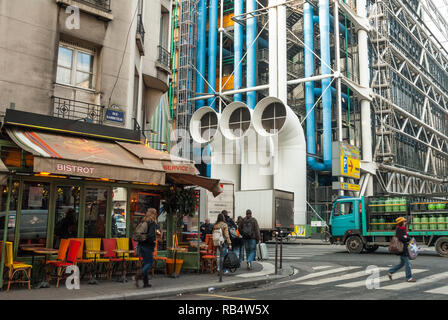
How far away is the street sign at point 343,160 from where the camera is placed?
32816mm

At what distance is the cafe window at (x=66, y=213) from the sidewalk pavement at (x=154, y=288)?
3.97 ft

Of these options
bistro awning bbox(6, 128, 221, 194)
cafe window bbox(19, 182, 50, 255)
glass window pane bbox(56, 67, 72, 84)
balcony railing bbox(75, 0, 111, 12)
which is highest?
balcony railing bbox(75, 0, 111, 12)

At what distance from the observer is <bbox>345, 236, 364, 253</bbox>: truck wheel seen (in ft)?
70.0

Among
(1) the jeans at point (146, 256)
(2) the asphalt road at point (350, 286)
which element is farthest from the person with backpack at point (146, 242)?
(2) the asphalt road at point (350, 286)

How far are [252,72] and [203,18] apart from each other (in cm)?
960

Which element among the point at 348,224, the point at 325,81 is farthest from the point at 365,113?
the point at 348,224

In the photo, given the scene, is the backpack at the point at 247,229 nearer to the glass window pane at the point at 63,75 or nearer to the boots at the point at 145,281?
the boots at the point at 145,281

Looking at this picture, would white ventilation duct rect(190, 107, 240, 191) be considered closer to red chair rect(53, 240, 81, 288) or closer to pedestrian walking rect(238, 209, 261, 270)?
pedestrian walking rect(238, 209, 261, 270)

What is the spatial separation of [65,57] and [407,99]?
49.3m

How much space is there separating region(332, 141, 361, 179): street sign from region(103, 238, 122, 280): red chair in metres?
24.7

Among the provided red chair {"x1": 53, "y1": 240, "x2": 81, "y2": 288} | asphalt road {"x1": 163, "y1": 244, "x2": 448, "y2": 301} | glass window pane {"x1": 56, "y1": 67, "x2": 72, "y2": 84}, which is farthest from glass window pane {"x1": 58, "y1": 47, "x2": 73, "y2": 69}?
asphalt road {"x1": 163, "y1": 244, "x2": 448, "y2": 301}

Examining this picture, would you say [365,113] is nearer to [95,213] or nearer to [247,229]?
[247,229]

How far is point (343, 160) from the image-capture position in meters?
33.0
